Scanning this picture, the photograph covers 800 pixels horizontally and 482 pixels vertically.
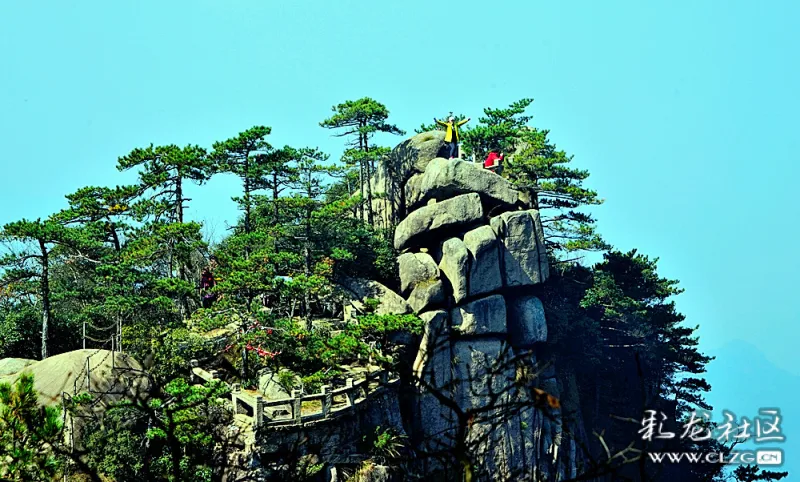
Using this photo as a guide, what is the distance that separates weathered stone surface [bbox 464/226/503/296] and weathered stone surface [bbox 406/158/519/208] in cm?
164

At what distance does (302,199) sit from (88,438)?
10899 mm

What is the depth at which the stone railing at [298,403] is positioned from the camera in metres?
21.5

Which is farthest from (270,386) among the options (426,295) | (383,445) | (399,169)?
(399,169)

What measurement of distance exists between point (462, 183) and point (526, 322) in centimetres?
587

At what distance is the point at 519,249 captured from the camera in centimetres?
3111

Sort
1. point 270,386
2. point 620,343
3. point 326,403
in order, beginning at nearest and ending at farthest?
point 326,403
point 270,386
point 620,343

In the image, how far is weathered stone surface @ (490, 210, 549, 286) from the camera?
3084cm

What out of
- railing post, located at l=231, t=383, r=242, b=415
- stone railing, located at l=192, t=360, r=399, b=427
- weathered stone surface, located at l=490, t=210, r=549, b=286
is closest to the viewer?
stone railing, located at l=192, t=360, r=399, b=427

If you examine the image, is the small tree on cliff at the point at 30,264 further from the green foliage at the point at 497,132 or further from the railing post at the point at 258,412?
the green foliage at the point at 497,132

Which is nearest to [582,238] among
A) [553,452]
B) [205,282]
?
[553,452]

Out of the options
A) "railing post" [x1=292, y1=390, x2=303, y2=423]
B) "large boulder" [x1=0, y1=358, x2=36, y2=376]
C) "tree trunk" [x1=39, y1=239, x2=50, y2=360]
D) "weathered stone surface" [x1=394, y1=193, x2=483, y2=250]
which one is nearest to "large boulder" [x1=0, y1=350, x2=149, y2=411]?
"large boulder" [x1=0, y1=358, x2=36, y2=376]

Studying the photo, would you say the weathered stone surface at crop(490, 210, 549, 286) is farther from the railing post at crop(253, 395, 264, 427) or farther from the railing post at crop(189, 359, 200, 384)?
the railing post at crop(253, 395, 264, 427)

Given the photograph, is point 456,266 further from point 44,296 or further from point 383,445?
point 44,296

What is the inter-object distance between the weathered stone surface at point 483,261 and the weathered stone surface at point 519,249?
1.88 feet
